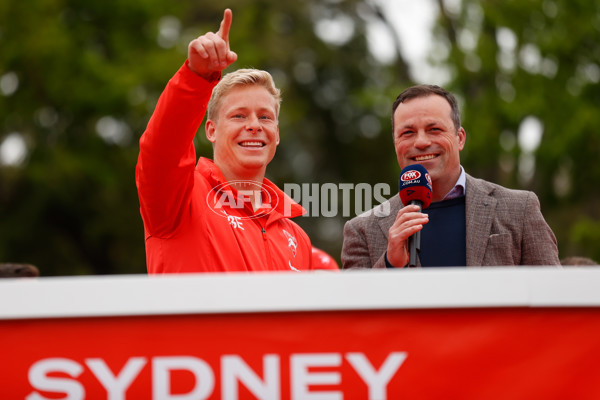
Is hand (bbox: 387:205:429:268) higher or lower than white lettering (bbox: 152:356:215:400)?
higher

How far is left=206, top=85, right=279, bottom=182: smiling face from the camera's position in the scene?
12.1ft

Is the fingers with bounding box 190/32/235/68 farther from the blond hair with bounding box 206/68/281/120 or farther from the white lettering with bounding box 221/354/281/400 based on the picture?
the white lettering with bounding box 221/354/281/400

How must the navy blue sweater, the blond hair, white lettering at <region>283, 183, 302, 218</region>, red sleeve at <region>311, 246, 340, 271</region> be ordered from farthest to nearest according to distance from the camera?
red sleeve at <region>311, 246, 340, 271</region>, white lettering at <region>283, 183, 302, 218</region>, the blond hair, the navy blue sweater

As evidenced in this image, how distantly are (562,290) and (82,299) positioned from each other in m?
1.35

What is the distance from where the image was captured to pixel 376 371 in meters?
2.29

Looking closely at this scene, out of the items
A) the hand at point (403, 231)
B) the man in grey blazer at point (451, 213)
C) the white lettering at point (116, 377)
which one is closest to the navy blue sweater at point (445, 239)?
the man in grey blazer at point (451, 213)

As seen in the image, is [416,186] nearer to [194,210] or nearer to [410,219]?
[410,219]

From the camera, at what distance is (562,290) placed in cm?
228

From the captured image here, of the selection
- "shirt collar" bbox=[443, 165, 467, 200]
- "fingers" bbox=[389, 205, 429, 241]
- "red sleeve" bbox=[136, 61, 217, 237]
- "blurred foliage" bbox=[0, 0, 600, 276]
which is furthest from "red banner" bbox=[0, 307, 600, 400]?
"blurred foliage" bbox=[0, 0, 600, 276]

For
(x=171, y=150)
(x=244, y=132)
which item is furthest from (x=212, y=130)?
(x=171, y=150)

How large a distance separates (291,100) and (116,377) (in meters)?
20.2

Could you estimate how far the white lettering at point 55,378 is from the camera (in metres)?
2.27

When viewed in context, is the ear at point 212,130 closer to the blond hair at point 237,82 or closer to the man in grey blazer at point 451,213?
the blond hair at point 237,82

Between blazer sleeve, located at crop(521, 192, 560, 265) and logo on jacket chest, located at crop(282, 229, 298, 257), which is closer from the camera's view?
blazer sleeve, located at crop(521, 192, 560, 265)
